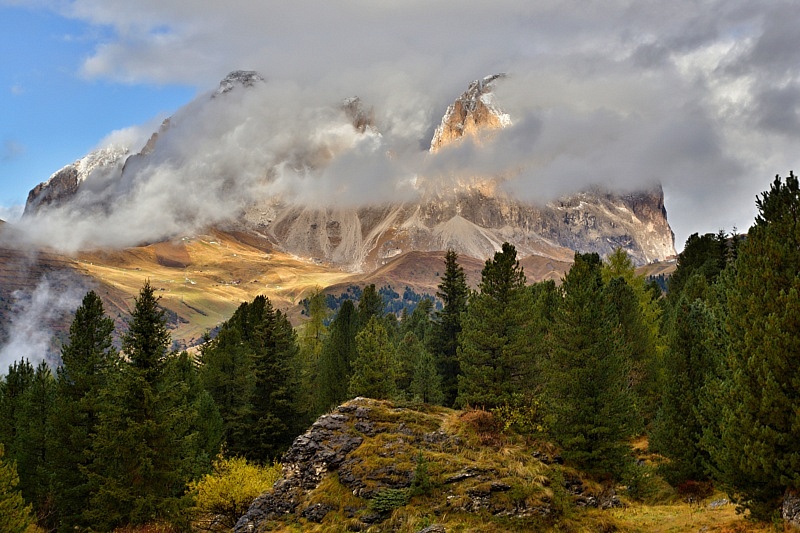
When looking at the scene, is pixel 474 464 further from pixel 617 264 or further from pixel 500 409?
pixel 617 264

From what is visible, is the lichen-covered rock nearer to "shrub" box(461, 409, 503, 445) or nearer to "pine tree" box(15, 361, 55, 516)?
"shrub" box(461, 409, 503, 445)

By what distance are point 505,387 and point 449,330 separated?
63.1 feet

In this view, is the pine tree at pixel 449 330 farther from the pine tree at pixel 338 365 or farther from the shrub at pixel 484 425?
the shrub at pixel 484 425

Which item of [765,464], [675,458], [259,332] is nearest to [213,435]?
[259,332]

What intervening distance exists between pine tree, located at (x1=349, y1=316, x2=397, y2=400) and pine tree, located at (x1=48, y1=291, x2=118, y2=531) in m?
18.3

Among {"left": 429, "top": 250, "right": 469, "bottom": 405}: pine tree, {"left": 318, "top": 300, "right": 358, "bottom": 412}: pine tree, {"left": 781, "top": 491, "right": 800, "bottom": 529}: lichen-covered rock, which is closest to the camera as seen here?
{"left": 781, "top": 491, "right": 800, "bottom": 529}: lichen-covered rock

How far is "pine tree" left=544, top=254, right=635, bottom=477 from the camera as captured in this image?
3328 centimetres

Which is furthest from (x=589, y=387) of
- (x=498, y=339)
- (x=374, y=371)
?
(x=374, y=371)

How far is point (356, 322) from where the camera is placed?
228 feet

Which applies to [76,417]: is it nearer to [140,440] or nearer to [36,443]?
[140,440]

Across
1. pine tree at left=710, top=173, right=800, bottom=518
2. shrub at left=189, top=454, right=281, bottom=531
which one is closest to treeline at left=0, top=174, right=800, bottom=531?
pine tree at left=710, top=173, right=800, bottom=518

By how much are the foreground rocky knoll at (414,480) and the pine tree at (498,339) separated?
3.45m

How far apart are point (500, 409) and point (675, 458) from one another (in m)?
10.8

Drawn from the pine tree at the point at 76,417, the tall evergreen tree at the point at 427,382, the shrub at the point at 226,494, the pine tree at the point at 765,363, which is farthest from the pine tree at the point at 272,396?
the pine tree at the point at 765,363
